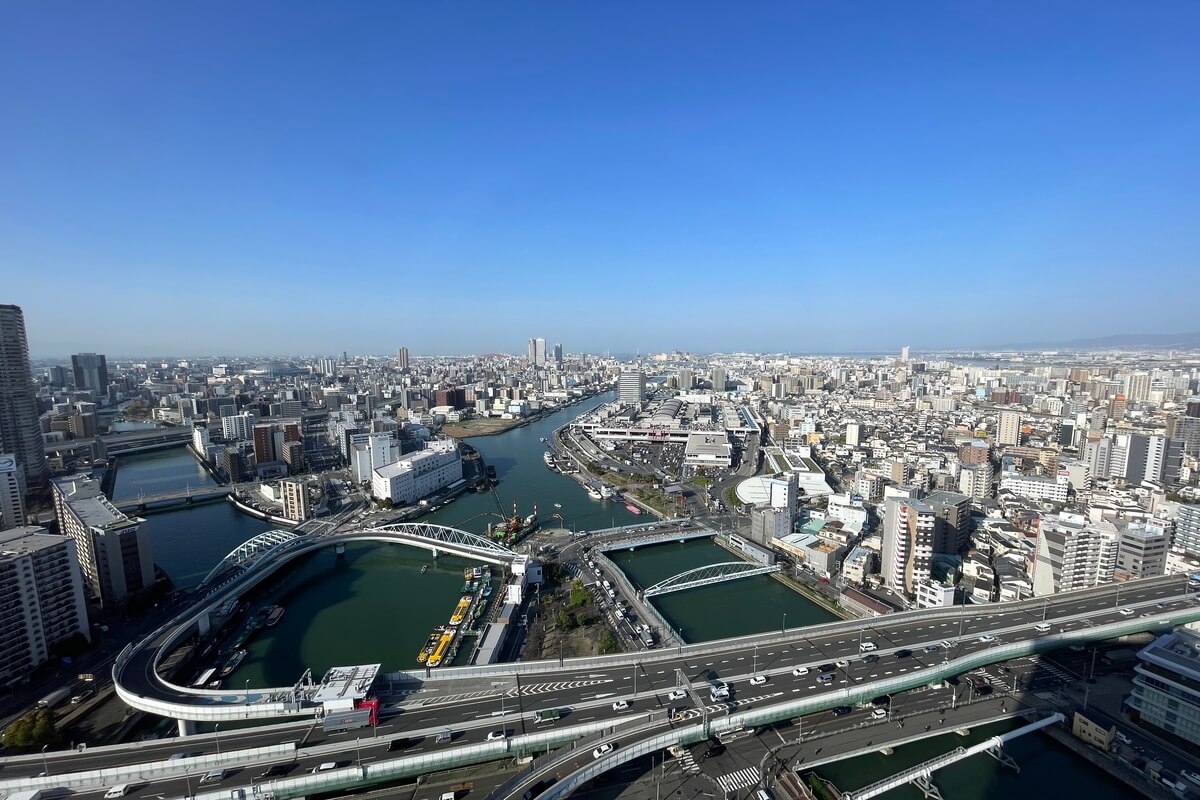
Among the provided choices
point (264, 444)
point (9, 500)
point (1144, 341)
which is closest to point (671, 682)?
point (9, 500)

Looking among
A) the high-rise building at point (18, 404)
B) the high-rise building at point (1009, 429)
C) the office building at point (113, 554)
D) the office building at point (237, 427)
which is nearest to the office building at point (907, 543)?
the office building at point (113, 554)

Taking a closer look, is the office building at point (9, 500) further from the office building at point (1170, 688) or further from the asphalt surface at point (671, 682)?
the office building at point (1170, 688)

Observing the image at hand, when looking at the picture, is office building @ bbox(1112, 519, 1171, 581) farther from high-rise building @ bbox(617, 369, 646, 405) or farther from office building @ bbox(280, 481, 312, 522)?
high-rise building @ bbox(617, 369, 646, 405)

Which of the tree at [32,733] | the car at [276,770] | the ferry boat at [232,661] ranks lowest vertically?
the ferry boat at [232,661]

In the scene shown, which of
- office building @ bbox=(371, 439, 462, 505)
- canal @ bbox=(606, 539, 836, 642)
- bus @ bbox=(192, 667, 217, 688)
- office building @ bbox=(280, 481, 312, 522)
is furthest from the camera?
office building @ bbox=(371, 439, 462, 505)

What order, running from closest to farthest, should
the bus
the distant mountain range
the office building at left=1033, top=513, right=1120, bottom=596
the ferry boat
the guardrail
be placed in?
the guardrail
the bus
the ferry boat
the office building at left=1033, top=513, right=1120, bottom=596
the distant mountain range

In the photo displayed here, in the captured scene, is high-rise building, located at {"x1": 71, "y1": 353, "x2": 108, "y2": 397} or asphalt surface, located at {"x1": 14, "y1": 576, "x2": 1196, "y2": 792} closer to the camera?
asphalt surface, located at {"x1": 14, "y1": 576, "x2": 1196, "y2": 792}

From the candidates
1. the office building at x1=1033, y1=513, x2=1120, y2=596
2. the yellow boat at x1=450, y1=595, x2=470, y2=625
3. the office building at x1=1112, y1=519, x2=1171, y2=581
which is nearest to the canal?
the yellow boat at x1=450, y1=595, x2=470, y2=625
